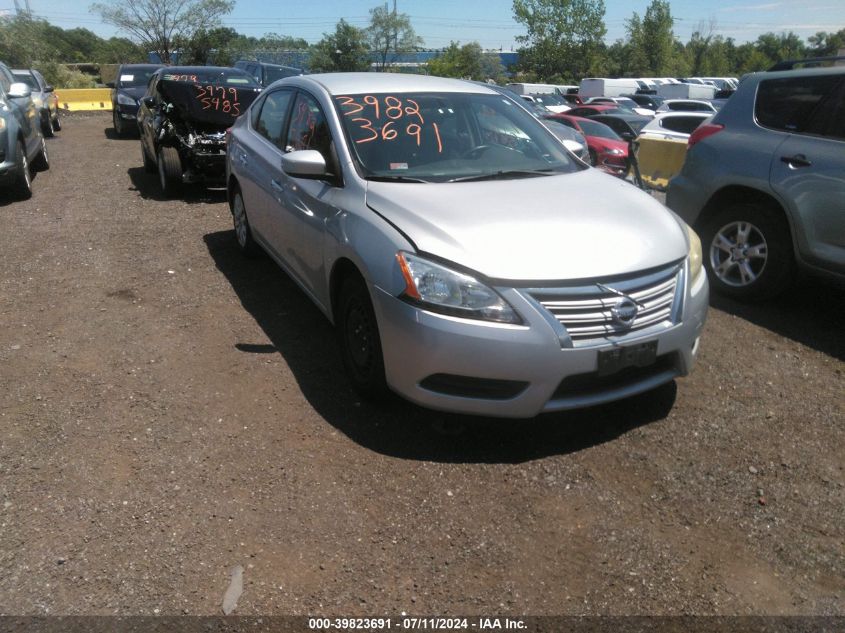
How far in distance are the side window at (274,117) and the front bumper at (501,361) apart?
Result: 2298mm

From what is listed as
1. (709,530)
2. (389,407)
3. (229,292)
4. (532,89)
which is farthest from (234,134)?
(532,89)

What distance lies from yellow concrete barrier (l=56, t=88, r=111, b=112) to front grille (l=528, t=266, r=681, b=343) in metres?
26.7

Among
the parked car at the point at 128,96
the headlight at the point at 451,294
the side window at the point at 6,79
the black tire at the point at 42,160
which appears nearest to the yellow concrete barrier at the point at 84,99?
the parked car at the point at 128,96

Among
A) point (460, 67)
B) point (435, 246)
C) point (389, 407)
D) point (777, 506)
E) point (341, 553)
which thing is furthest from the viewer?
point (460, 67)

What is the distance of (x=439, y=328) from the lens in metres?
3.10

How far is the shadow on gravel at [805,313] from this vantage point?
485 centimetres

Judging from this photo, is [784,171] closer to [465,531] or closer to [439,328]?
[439,328]

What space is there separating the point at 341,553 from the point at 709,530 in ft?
4.96

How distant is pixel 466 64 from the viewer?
58875 mm

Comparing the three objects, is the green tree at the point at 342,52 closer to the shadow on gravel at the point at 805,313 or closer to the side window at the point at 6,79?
the side window at the point at 6,79

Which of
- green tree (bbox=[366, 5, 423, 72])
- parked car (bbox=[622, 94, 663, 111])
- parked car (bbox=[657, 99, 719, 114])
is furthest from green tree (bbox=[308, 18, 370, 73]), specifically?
parked car (bbox=[657, 99, 719, 114])

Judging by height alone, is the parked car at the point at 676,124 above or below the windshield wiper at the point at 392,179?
above

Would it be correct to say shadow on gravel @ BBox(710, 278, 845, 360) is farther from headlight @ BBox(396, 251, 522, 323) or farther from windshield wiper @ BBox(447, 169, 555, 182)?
headlight @ BBox(396, 251, 522, 323)

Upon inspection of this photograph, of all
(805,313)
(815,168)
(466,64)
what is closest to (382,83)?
(815,168)
